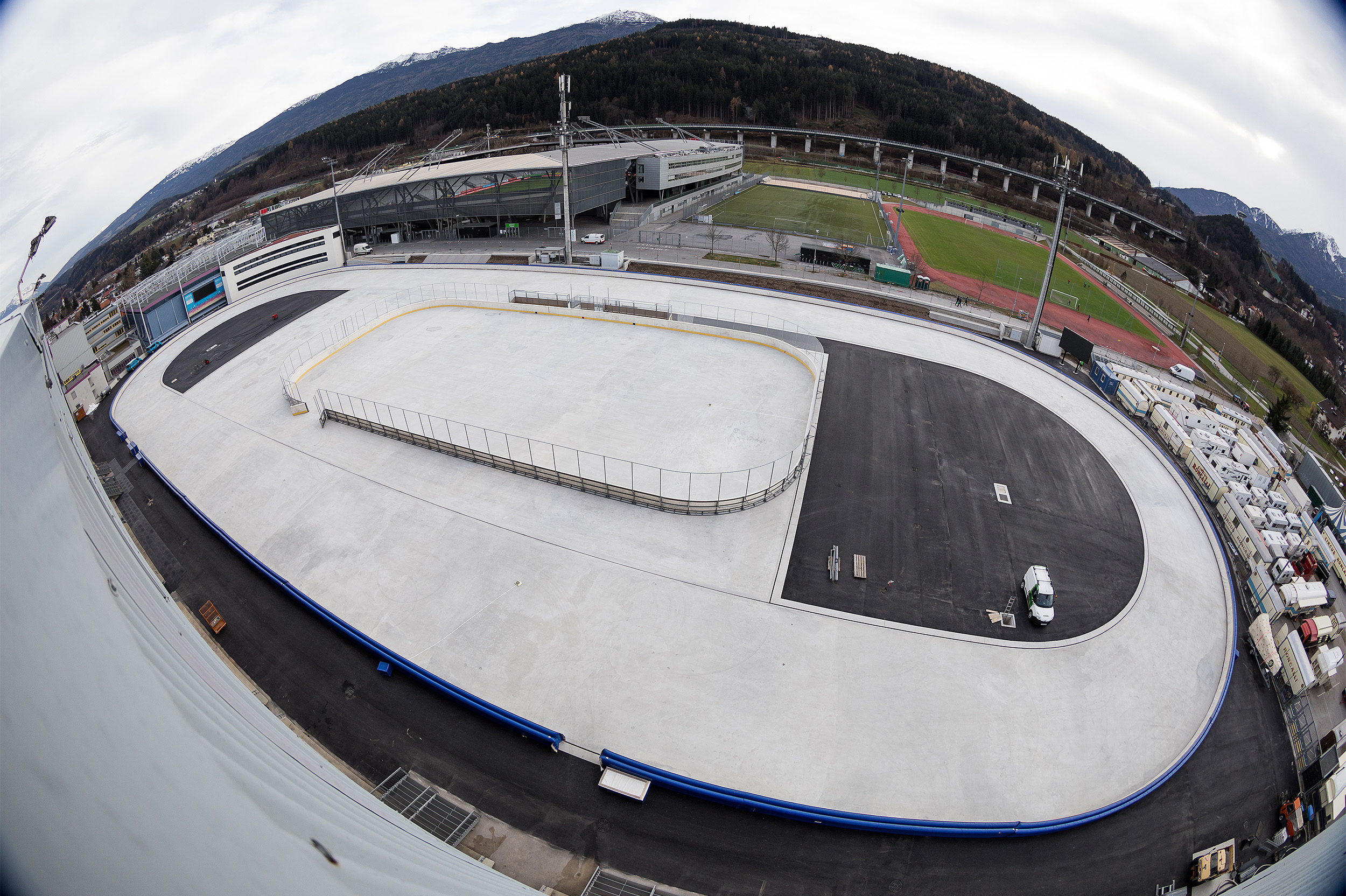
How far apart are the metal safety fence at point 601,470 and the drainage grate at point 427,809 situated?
40.1 ft

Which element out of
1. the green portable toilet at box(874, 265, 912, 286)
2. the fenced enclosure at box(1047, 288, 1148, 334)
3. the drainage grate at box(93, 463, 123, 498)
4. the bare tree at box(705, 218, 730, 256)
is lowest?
the drainage grate at box(93, 463, 123, 498)

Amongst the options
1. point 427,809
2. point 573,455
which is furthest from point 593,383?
point 427,809

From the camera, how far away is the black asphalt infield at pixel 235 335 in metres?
36.9

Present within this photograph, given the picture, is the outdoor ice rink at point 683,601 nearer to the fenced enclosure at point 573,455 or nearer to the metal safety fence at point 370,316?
the fenced enclosure at point 573,455

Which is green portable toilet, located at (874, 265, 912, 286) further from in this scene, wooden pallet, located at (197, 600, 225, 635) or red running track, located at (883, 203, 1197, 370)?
wooden pallet, located at (197, 600, 225, 635)

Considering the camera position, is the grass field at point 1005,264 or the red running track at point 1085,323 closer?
the red running track at point 1085,323

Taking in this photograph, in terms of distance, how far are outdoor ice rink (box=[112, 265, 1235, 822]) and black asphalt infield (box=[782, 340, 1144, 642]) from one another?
0.77 meters

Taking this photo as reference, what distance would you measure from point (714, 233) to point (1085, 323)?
38.6 meters

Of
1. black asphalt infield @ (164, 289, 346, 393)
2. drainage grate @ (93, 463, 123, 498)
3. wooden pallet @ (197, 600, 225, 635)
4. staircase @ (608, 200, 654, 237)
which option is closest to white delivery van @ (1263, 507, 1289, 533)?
wooden pallet @ (197, 600, 225, 635)

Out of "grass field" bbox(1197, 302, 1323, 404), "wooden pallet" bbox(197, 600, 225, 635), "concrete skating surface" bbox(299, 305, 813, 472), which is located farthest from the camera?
"grass field" bbox(1197, 302, 1323, 404)

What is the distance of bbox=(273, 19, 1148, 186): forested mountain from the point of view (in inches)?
5015

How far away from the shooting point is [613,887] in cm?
1453

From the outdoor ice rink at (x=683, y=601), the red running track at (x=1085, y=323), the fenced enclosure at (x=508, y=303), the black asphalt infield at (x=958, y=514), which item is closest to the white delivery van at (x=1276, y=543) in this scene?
the outdoor ice rink at (x=683, y=601)

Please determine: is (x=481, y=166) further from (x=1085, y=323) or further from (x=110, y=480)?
(x=1085, y=323)
